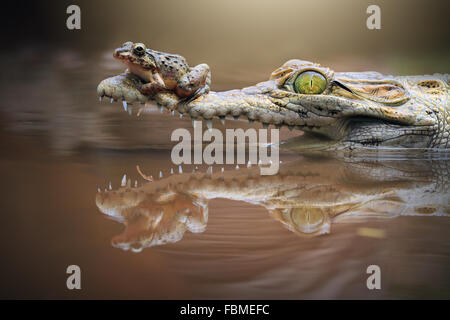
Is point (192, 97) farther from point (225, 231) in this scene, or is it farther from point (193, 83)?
point (225, 231)

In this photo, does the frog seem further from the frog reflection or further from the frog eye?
the frog reflection

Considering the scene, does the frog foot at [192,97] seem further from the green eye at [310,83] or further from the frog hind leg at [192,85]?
the green eye at [310,83]

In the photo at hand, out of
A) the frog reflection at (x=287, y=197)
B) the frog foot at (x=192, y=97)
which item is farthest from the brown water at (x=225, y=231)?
the frog foot at (x=192, y=97)

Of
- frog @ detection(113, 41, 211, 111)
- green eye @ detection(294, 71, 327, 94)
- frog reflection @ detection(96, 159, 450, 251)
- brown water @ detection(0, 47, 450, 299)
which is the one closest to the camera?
brown water @ detection(0, 47, 450, 299)

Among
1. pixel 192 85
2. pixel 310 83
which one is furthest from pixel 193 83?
pixel 310 83

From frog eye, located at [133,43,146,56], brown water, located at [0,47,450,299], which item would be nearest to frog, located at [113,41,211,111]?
frog eye, located at [133,43,146,56]
